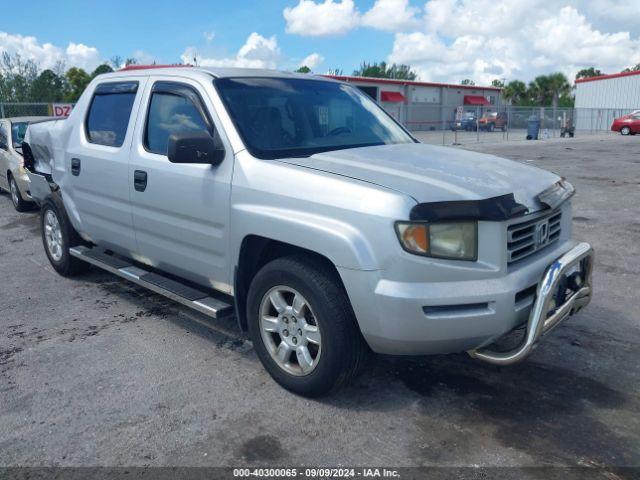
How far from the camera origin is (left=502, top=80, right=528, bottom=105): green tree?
69.4 metres

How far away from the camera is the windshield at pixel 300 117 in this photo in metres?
3.85

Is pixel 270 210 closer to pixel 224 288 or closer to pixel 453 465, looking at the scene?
Result: pixel 224 288

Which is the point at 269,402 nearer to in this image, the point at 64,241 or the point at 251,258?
the point at 251,258

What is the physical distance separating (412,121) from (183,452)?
36200 millimetres

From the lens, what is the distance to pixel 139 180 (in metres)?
4.34

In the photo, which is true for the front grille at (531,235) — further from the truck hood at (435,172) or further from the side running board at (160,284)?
the side running board at (160,284)

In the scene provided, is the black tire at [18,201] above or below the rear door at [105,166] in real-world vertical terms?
below

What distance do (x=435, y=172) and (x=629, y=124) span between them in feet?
124

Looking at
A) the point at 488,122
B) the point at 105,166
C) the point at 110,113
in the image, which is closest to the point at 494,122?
the point at 488,122

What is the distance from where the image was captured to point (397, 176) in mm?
3236

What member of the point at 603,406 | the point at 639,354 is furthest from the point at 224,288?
the point at 639,354

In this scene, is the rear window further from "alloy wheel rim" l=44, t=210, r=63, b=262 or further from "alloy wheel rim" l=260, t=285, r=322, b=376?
"alloy wheel rim" l=260, t=285, r=322, b=376

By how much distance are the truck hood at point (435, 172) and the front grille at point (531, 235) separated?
114 millimetres

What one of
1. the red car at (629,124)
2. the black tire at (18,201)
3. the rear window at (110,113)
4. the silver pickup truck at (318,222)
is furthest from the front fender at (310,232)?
the red car at (629,124)
